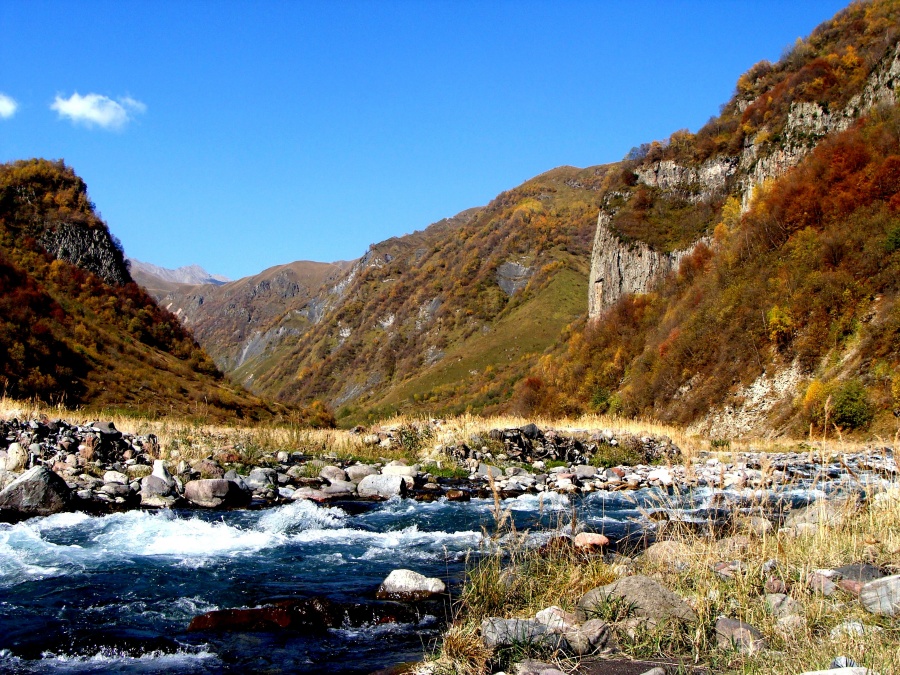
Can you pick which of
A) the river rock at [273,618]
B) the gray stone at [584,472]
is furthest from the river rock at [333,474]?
the river rock at [273,618]

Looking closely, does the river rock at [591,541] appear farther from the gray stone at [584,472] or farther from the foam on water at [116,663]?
the gray stone at [584,472]

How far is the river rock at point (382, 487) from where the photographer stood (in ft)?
49.7

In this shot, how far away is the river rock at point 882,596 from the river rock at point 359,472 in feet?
40.4

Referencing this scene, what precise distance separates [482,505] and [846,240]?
29842mm

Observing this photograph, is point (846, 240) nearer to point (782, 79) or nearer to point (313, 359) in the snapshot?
point (782, 79)

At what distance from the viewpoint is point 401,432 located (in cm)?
2220

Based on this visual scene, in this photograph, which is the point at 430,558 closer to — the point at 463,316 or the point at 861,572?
the point at 861,572

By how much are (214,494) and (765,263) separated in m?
38.2

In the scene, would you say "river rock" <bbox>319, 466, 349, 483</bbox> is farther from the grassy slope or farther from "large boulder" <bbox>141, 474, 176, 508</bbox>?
the grassy slope

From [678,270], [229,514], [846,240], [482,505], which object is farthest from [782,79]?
[229,514]

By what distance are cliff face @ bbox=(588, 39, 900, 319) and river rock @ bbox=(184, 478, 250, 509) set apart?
4891 centimetres

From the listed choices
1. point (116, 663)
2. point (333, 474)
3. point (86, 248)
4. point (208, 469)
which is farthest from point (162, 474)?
point (86, 248)

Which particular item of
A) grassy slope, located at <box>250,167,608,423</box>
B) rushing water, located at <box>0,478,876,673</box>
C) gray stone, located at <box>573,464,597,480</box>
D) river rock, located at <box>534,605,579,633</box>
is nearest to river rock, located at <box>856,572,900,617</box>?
rushing water, located at <box>0,478,876,673</box>

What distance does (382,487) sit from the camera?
15.3 m
